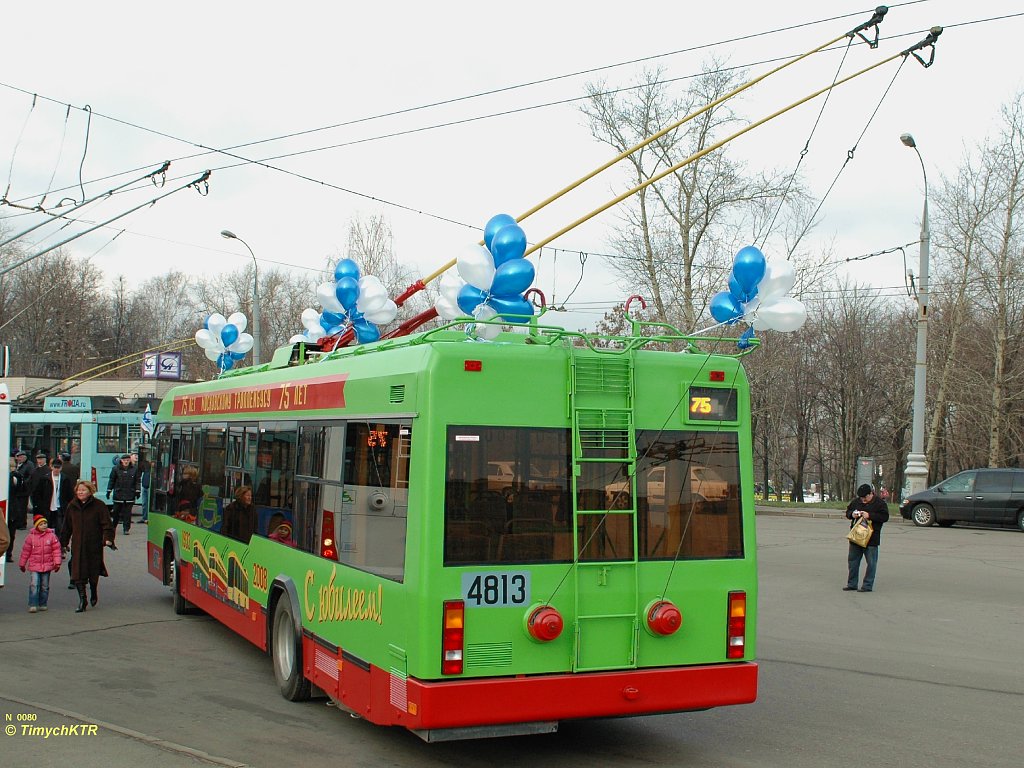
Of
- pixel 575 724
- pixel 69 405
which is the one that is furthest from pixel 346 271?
pixel 69 405

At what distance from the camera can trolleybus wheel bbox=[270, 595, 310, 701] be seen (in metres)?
8.37

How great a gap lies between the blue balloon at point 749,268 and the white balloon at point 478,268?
1.96 m

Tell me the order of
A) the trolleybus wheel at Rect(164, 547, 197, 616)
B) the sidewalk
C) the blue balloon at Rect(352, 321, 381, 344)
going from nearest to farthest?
the blue balloon at Rect(352, 321, 381, 344) < the trolleybus wheel at Rect(164, 547, 197, 616) < the sidewalk

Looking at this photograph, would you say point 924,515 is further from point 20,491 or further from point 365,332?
point 20,491

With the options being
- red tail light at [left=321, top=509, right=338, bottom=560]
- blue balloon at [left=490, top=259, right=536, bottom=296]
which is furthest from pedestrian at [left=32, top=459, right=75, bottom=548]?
blue balloon at [left=490, top=259, right=536, bottom=296]

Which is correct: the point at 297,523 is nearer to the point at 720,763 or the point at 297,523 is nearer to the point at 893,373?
the point at 720,763

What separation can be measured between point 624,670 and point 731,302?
3081 mm

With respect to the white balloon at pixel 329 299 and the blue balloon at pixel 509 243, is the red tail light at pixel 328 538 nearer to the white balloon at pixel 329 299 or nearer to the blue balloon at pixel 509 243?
the blue balloon at pixel 509 243

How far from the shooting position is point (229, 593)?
10.5 meters

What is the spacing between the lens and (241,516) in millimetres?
10195

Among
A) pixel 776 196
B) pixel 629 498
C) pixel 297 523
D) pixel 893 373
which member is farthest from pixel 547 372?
pixel 893 373

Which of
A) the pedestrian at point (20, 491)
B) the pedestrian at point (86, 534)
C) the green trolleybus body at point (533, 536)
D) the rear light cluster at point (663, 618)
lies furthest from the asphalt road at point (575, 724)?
the pedestrian at point (20, 491)

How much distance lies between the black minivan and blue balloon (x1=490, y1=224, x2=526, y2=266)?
2222 cm

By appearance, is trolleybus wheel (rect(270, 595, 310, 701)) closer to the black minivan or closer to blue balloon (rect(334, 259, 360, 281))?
blue balloon (rect(334, 259, 360, 281))
